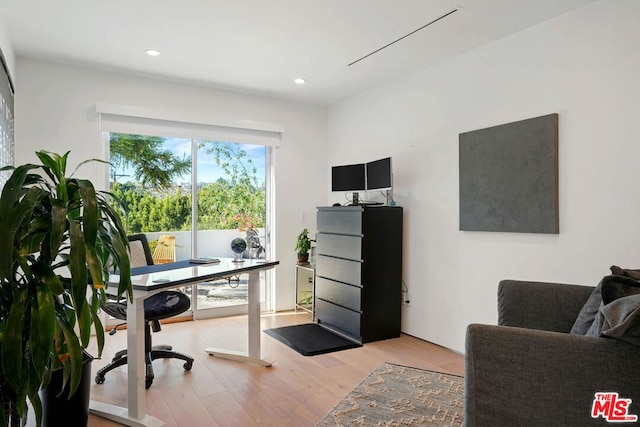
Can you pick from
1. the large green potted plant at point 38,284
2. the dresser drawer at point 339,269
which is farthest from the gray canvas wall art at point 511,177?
the large green potted plant at point 38,284

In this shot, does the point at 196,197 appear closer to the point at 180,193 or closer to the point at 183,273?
the point at 180,193

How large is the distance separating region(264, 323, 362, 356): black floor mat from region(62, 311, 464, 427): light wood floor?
9 centimetres

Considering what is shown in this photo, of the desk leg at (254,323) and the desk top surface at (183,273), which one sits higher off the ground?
the desk top surface at (183,273)

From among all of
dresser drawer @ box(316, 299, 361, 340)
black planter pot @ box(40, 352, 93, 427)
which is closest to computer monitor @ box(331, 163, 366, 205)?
dresser drawer @ box(316, 299, 361, 340)

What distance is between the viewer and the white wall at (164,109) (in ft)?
11.9

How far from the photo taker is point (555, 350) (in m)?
1.36

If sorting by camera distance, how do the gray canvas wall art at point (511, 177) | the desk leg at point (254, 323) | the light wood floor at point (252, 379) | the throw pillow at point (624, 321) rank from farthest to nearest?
1. the desk leg at point (254, 323)
2. the gray canvas wall art at point (511, 177)
3. the light wood floor at point (252, 379)
4. the throw pillow at point (624, 321)

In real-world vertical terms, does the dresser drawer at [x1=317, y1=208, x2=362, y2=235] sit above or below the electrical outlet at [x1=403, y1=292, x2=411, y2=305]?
above

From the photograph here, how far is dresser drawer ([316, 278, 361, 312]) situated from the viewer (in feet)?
12.3

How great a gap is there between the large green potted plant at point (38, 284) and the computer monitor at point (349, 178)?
9.55ft

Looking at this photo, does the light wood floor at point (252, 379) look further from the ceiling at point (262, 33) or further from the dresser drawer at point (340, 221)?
the ceiling at point (262, 33)

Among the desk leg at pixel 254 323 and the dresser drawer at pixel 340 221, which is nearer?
the desk leg at pixel 254 323

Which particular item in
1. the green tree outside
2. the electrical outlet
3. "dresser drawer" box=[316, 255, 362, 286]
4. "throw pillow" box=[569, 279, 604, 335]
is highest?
the green tree outside

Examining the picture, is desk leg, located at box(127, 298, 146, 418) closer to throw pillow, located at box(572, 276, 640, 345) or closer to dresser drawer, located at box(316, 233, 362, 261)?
dresser drawer, located at box(316, 233, 362, 261)
